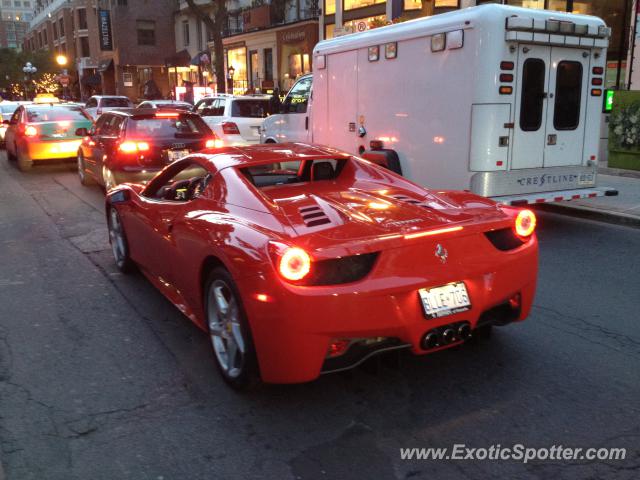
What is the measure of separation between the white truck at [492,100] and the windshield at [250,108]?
657 cm

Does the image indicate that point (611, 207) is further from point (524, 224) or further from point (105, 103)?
point (105, 103)

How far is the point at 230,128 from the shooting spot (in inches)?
595

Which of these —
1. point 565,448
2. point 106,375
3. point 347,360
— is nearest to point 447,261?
point 347,360

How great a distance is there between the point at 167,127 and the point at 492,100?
5.37m

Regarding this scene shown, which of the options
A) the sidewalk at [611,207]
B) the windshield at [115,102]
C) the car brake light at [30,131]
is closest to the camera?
the sidewalk at [611,207]

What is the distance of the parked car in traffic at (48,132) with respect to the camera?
579 inches

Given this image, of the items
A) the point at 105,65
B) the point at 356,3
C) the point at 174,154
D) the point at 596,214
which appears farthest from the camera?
the point at 105,65

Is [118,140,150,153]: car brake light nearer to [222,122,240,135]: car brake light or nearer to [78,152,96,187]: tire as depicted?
[78,152,96,187]: tire

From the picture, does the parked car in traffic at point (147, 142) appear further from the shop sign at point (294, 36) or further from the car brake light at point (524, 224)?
the shop sign at point (294, 36)

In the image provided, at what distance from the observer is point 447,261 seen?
136 inches

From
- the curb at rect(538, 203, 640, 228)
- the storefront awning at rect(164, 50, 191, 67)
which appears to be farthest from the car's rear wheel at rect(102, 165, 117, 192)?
the storefront awning at rect(164, 50, 191, 67)

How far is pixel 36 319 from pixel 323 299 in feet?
10.2

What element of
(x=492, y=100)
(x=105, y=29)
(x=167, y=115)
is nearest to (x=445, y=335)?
(x=492, y=100)

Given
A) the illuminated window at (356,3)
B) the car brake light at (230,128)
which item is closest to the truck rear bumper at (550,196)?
the car brake light at (230,128)
